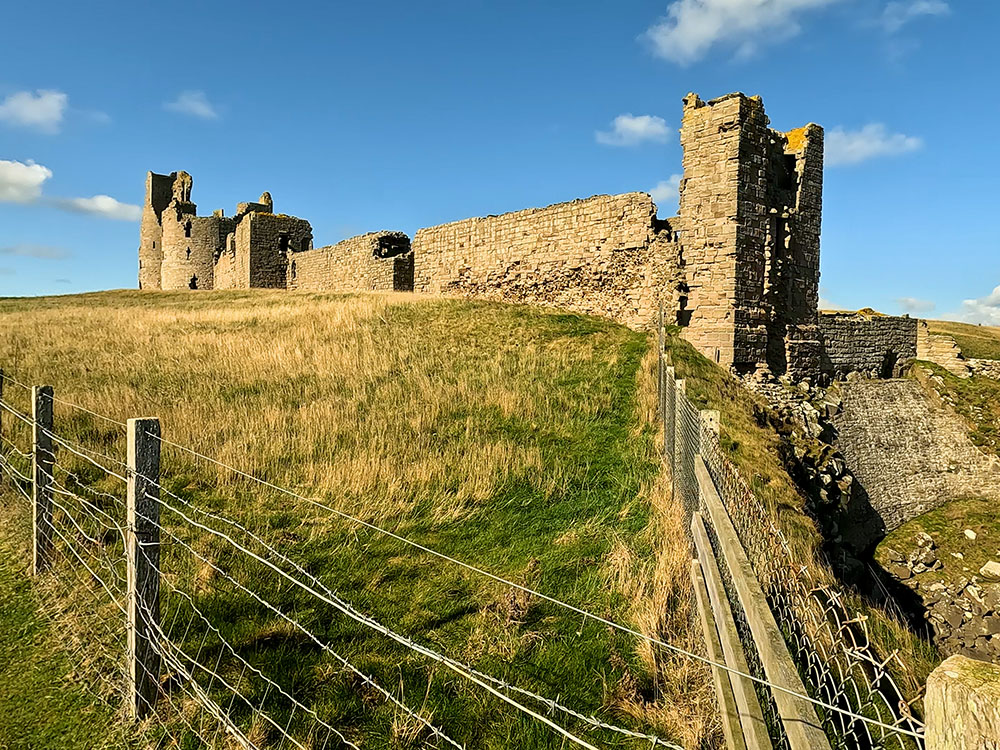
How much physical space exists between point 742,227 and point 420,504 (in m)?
10.8

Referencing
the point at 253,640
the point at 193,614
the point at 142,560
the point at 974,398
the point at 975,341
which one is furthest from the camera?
the point at 975,341

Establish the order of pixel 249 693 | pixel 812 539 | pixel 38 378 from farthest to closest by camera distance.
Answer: pixel 38 378 → pixel 812 539 → pixel 249 693

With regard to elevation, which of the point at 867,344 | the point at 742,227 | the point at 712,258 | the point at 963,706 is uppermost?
the point at 742,227

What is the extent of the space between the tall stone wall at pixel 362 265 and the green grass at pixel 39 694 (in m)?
20.9

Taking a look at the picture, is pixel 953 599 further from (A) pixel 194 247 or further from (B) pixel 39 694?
(A) pixel 194 247

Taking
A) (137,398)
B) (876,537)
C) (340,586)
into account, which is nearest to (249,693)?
(340,586)

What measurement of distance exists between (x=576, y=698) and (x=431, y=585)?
170cm

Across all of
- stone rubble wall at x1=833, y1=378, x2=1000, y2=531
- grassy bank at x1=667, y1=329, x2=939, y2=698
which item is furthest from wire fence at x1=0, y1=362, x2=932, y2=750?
stone rubble wall at x1=833, y1=378, x2=1000, y2=531

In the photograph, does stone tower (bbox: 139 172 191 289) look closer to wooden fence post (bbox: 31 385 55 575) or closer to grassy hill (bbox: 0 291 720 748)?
grassy hill (bbox: 0 291 720 748)

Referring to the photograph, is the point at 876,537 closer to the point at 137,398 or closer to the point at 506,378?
the point at 506,378

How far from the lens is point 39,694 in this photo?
13.0ft

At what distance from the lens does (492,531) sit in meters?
6.50

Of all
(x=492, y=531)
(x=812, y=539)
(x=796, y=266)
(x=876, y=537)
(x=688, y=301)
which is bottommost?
(x=876, y=537)

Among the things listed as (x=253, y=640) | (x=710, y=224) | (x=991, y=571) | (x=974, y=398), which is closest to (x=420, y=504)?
(x=253, y=640)
